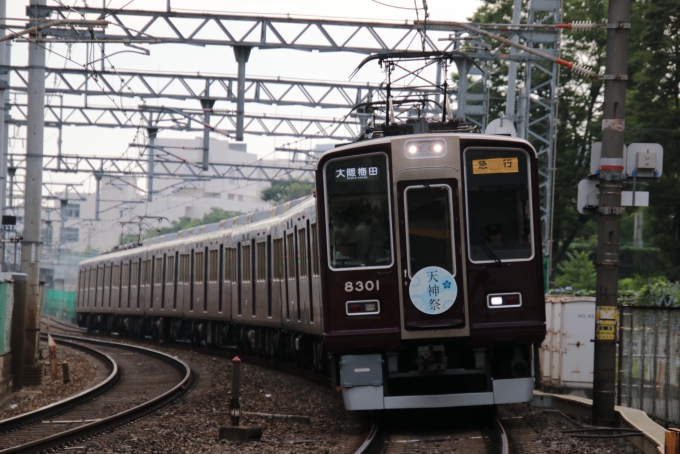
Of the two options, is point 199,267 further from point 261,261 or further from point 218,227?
point 261,261

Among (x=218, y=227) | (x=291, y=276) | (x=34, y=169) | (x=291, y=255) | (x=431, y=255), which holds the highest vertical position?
(x=34, y=169)

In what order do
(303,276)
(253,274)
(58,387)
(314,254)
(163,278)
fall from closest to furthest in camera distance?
1. (314,254)
2. (303,276)
3. (58,387)
4. (253,274)
5. (163,278)

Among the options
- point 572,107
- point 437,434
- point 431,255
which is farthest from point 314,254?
point 572,107

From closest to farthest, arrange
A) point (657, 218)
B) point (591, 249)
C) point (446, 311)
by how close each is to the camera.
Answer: point (446, 311) → point (657, 218) → point (591, 249)

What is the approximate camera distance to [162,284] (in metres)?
31.9

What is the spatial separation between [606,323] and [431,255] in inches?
77.9

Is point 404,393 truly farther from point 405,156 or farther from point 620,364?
point 620,364

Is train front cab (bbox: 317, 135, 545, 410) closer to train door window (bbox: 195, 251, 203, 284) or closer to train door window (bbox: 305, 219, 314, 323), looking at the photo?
train door window (bbox: 305, 219, 314, 323)

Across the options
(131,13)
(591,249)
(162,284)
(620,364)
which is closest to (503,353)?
(620,364)

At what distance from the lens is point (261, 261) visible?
2116 centimetres

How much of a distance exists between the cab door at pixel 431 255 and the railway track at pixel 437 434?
103 cm

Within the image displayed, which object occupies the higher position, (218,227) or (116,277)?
(218,227)

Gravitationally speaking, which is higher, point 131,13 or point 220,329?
point 131,13

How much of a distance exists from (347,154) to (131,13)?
10937mm
